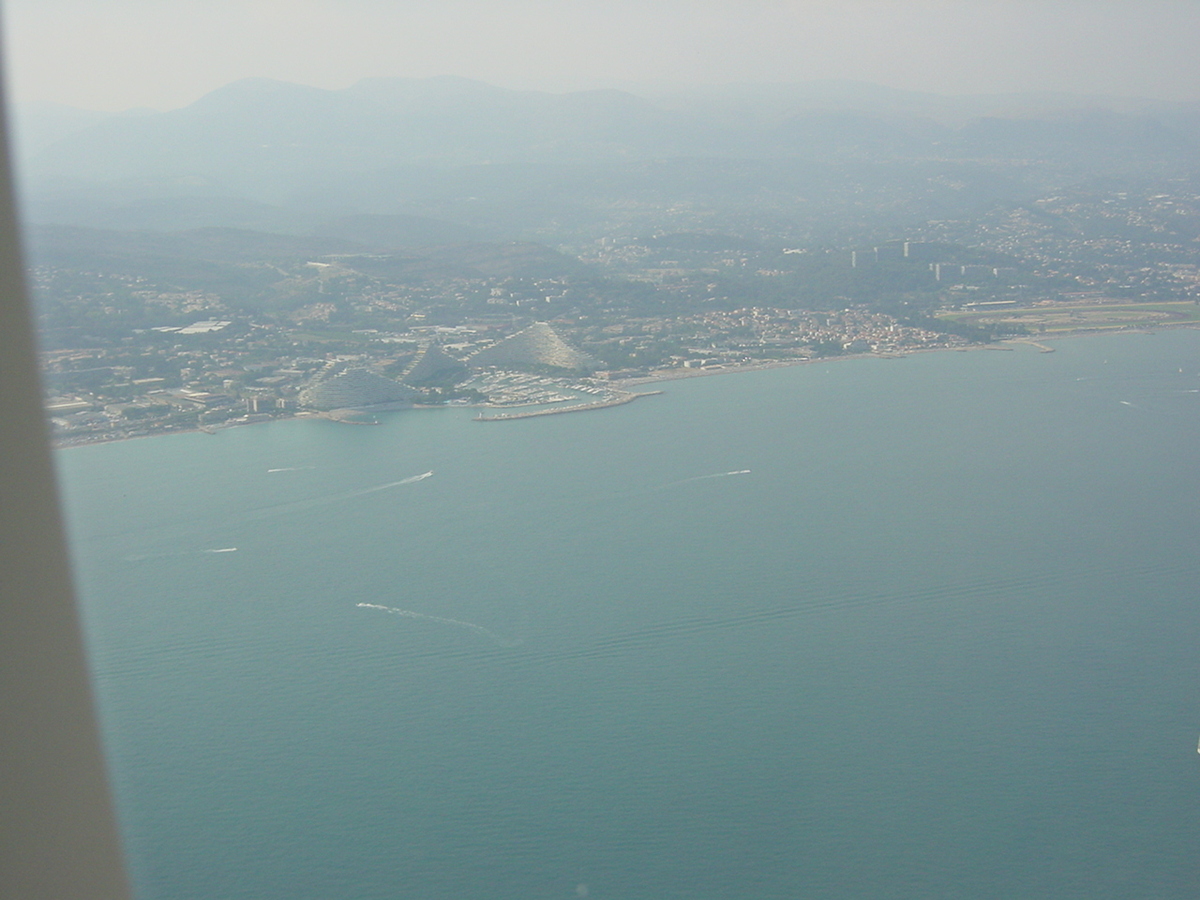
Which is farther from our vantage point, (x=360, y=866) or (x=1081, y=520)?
(x=1081, y=520)

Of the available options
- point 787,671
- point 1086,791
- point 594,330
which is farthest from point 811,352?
point 1086,791

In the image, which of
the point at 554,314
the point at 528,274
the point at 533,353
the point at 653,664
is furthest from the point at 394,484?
the point at 528,274

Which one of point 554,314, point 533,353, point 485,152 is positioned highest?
point 485,152

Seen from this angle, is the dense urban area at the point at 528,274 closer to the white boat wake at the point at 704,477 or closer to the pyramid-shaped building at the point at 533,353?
the pyramid-shaped building at the point at 533,353

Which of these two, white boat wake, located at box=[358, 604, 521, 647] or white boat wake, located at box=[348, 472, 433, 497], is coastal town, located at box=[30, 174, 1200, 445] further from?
white boat wake, located at box=[358, 604, 521, 647]

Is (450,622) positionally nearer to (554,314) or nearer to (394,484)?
(394,484)

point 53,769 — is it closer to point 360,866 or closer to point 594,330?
point 360,866
